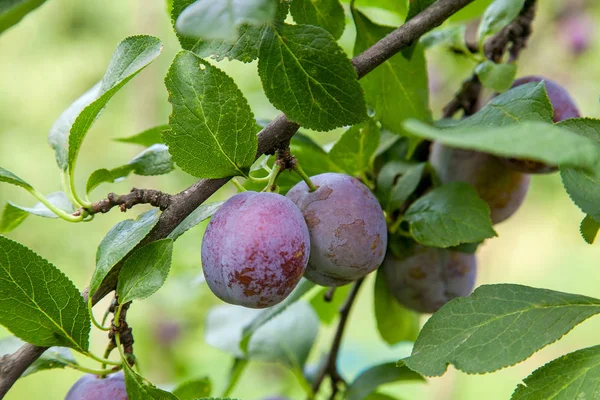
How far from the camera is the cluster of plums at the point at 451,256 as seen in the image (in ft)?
2.79

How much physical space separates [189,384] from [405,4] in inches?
22.9

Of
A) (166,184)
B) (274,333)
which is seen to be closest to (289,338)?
(274,333)

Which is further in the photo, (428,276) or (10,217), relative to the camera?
(428,276)

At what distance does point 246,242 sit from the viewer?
20.6 inches

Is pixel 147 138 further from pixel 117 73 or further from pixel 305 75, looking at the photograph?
pixel 305 75

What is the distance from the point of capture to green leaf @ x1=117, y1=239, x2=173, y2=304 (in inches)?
22.0

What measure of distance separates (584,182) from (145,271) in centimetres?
39

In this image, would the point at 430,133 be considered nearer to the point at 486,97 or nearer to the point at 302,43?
the point at 302,43

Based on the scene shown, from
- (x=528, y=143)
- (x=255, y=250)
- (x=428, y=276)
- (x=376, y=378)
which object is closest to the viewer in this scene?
(x=528, y=143)

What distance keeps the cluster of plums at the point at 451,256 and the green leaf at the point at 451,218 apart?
→ 106mm

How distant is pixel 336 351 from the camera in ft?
3.19

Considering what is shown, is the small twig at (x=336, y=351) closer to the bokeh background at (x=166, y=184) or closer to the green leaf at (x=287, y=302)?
the green leaf at (x=287, y=302)

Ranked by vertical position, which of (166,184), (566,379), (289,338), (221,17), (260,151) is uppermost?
(221,17)

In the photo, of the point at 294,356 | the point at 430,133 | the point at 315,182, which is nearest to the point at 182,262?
the point at 294,356
